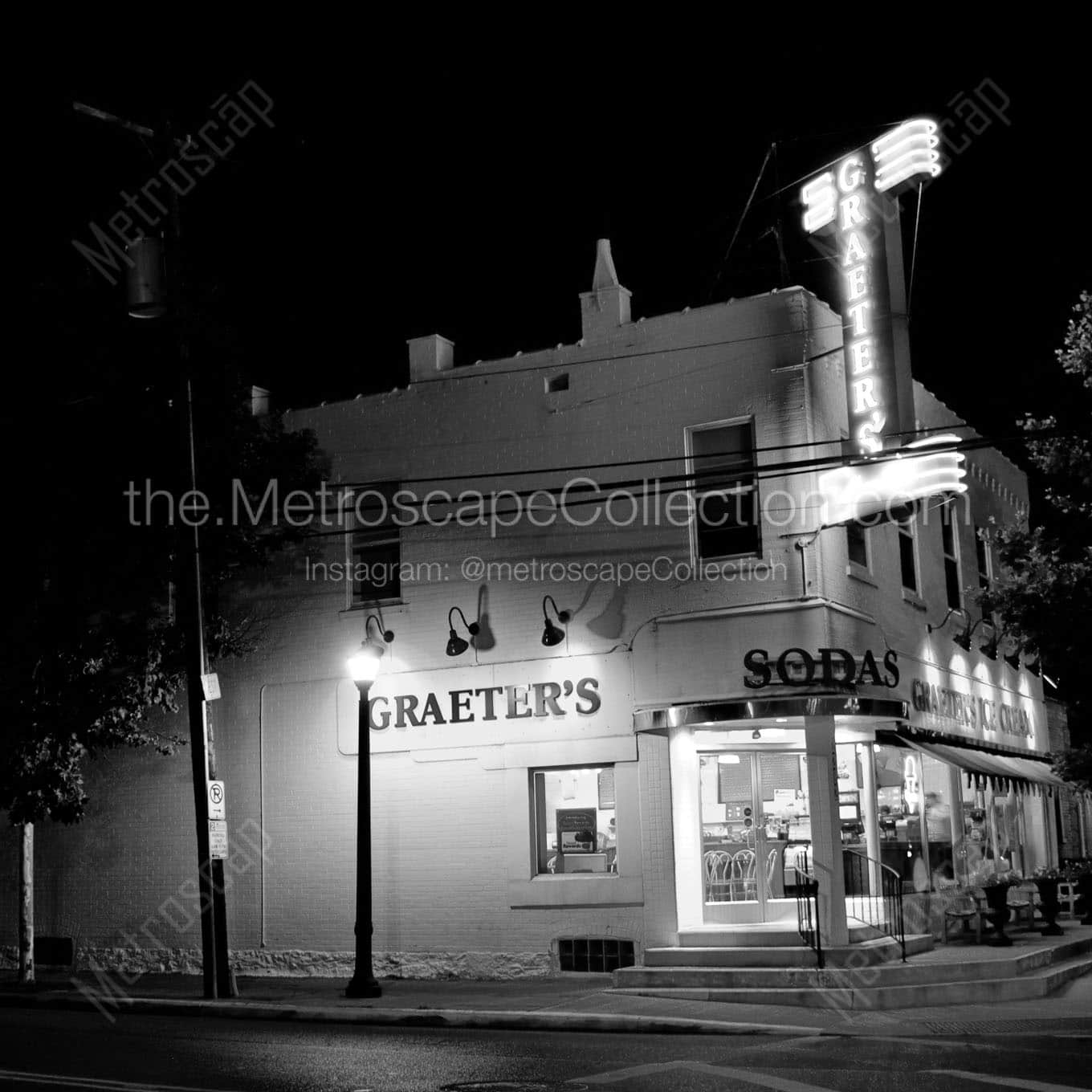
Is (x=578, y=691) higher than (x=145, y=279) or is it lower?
lower

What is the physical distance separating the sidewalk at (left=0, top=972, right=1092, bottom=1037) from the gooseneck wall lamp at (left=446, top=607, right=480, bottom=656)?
4308 millimetres

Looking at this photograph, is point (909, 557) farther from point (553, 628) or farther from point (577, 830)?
point (577, 830)

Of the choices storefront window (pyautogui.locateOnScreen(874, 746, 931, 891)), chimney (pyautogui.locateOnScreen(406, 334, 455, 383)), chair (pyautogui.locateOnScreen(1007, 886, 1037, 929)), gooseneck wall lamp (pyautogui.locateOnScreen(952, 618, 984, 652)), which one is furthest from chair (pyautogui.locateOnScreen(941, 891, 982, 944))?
chimney (pyautogui.locateOnScreen(406, 334, 455, 383))

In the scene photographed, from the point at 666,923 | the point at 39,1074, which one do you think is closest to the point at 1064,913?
the point at 666,923

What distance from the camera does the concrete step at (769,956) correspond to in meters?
16.0

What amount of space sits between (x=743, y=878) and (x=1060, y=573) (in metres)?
8.61

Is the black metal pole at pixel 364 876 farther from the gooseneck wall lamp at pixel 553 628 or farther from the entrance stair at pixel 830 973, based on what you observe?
the entrance stair at pixel 830 973

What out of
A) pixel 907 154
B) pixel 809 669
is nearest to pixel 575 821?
pixel 809 669

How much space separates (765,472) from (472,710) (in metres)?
5.06

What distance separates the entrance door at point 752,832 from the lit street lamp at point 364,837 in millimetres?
4152

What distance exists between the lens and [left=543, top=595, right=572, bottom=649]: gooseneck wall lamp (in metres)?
18.2

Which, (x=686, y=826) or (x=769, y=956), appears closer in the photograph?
(x=769, y=956)

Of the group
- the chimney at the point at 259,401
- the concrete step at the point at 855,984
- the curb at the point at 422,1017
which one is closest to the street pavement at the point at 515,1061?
the curb at the point at 422,1017

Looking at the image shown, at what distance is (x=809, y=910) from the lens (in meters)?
16.3
